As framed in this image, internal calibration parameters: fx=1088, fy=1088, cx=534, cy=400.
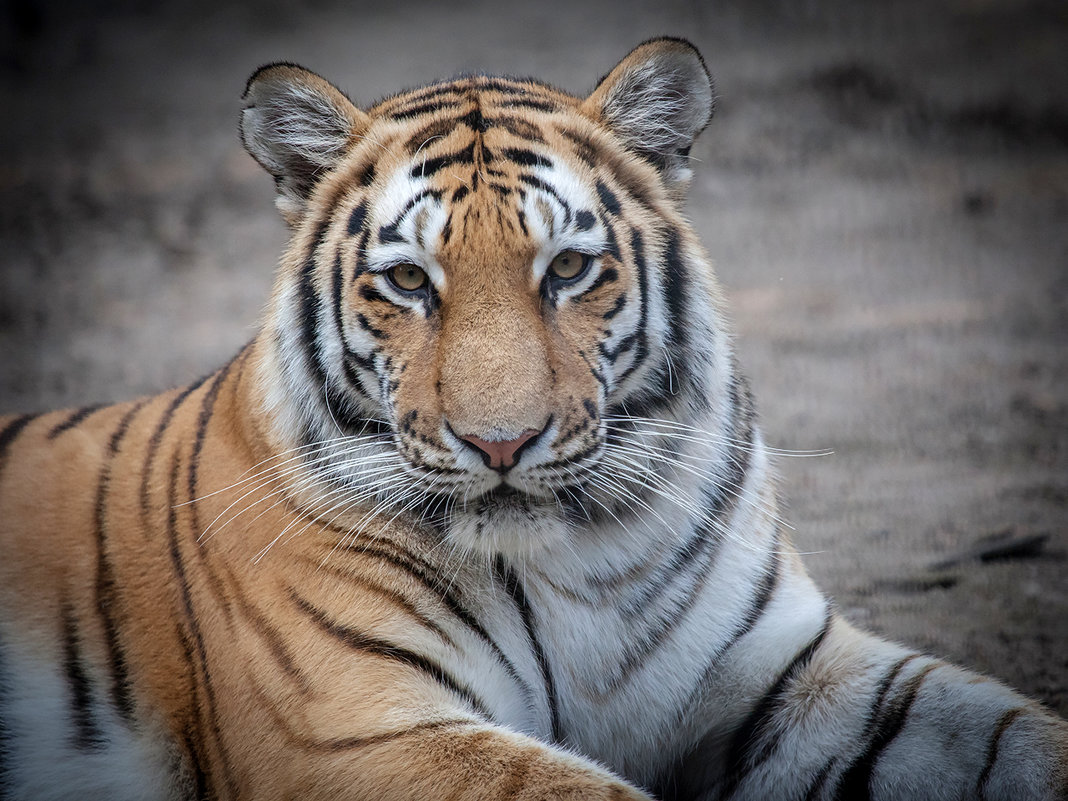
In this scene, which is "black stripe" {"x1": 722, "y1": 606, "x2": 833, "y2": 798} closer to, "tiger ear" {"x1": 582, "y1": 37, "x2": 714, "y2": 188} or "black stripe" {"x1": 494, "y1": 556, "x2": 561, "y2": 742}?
"black stripe" {"x1": 494, "y1": 556, "x2": 561, "y2": 742}

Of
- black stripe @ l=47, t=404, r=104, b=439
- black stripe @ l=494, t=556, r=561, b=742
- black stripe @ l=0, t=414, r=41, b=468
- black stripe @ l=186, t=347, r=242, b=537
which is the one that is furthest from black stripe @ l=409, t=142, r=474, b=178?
black stripe @ l=0, t=414, r=41, b=468

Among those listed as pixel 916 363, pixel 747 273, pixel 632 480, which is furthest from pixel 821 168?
pixel 632 480

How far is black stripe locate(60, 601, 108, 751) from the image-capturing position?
5.69 ft

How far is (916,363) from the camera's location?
392 cm

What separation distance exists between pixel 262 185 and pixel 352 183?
4.16m

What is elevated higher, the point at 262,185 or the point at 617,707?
the point at 262,185

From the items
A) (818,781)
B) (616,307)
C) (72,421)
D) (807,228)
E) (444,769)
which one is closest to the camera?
(444,769)

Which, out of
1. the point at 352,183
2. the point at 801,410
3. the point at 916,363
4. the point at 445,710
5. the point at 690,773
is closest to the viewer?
the point at 445,710

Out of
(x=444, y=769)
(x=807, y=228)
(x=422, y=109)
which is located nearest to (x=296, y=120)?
(x=422, y=109)

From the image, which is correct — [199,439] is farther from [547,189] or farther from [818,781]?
[818,781]

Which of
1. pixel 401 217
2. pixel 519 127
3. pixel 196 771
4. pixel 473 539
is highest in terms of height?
pixel 519 127

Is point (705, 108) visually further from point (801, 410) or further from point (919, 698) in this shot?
point (801, 410)

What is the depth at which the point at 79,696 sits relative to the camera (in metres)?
1.76

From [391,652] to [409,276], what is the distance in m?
0.54
